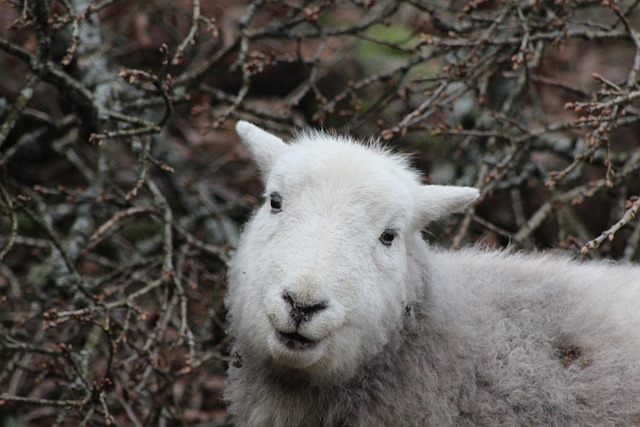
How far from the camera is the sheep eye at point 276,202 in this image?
3.93 meters

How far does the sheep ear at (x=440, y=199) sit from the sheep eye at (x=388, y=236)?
35 cm

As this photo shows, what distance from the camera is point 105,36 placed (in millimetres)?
7559

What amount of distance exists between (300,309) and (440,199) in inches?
50.3

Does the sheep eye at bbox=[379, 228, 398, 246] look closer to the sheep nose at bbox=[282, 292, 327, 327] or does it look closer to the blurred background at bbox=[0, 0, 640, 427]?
the sheep nose at bbox=[282, 292, 327, 327]

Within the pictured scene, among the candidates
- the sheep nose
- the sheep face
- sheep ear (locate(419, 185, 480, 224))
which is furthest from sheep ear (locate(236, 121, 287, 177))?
the sheep nose

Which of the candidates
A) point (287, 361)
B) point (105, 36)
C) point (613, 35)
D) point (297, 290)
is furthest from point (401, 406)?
point (105, 36)

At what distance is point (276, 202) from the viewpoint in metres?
3.95

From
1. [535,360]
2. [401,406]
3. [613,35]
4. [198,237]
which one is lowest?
[198,237]

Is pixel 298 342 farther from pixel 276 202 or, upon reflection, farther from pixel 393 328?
pixel 276 202

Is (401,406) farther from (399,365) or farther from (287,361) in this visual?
(287,361)

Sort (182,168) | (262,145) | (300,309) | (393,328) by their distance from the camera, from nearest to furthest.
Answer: (300,309) → (393,328) → (262,145) → (182,168)

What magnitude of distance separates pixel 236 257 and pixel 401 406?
1194 millimetres

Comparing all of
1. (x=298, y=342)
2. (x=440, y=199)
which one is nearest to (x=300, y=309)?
(x=298, y=342)

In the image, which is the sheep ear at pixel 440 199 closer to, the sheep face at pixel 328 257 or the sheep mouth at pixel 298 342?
the sheep face at pixel 328 257
